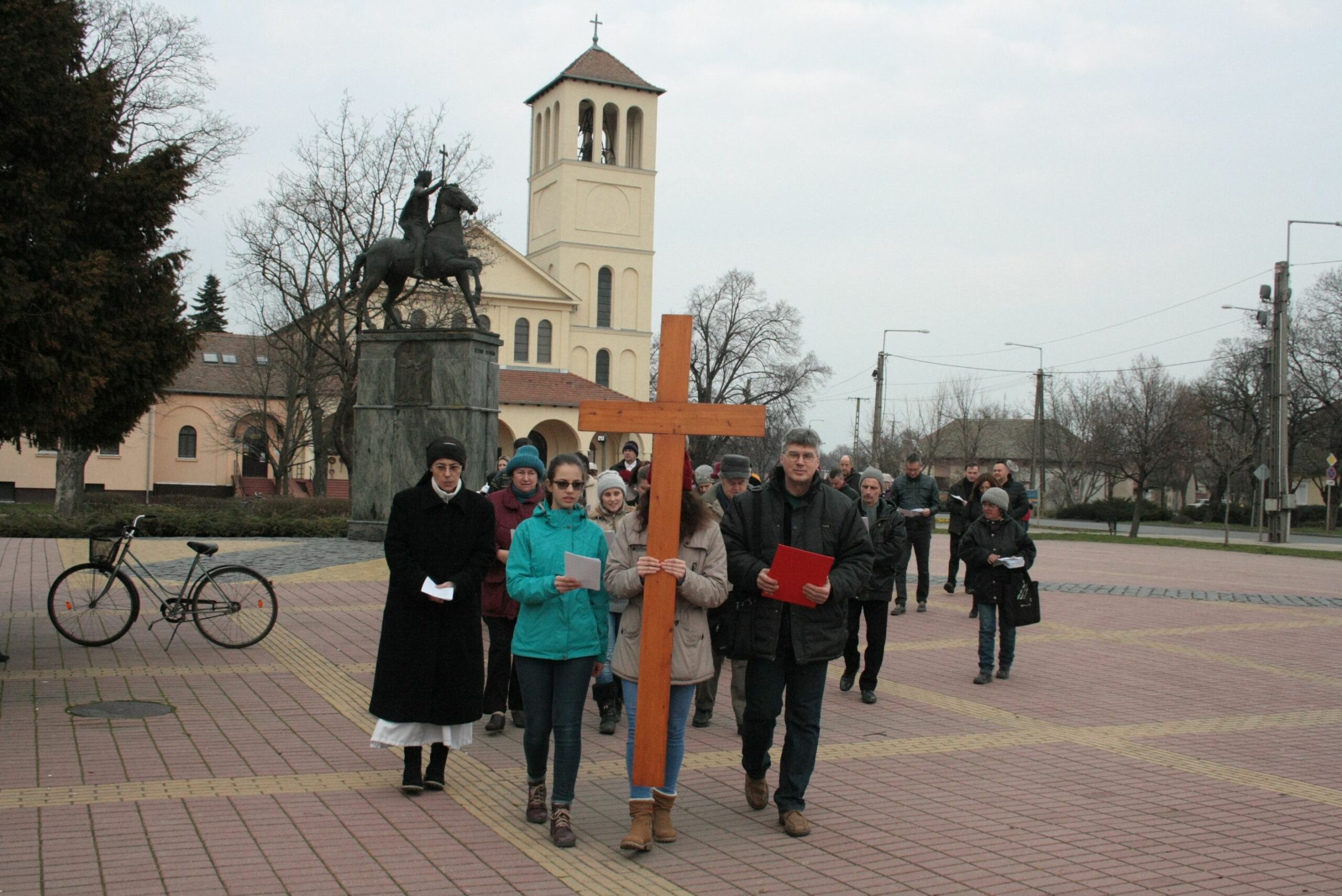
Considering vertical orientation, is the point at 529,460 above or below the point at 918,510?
above

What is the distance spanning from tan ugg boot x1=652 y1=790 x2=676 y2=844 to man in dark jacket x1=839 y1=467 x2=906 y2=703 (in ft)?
10.4

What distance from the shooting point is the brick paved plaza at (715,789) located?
500 cm

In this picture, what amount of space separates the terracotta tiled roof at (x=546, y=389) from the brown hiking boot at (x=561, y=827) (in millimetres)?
49975

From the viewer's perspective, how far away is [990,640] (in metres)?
9.81

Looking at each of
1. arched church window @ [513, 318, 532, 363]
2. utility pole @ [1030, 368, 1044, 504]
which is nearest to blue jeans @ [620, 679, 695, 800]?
utility pole @ [1030, 368, 1044, 504]

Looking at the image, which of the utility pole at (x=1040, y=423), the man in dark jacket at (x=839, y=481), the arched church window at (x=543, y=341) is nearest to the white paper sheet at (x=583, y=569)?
the man in dark jacket at (x=839, y=481)

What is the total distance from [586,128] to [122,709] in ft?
202

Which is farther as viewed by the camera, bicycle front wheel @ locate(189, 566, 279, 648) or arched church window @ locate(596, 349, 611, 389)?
arched church window @ locate(596, 349, 611, 389)

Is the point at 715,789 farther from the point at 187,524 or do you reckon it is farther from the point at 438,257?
the point at 187,524

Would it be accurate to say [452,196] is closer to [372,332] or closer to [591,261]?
[372,332]

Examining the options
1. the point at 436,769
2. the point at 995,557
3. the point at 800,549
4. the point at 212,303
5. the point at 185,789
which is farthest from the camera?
the point at 212,303

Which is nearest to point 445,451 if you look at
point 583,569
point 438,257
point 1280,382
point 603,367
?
point 583,569

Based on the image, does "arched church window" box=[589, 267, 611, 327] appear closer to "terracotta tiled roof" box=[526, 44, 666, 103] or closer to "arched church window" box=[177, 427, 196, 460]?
"terracotta tiled roof" box=[526, 44, 666, 103]

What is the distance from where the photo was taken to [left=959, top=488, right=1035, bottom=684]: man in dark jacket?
9.98m
